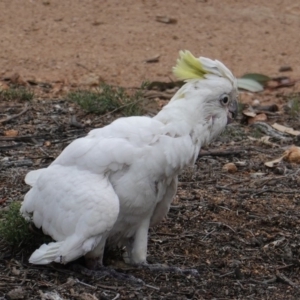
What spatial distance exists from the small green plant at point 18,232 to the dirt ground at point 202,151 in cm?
7

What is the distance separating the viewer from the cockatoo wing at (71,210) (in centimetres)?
428

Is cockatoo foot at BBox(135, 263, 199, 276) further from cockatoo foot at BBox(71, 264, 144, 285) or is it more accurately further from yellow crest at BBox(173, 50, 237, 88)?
yellow crest at BBox(173, 50, 237, 88)

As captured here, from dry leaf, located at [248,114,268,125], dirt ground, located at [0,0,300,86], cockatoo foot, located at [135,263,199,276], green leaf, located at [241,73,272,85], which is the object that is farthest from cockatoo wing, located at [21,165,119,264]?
green leaf, located at [241,73,272,85]

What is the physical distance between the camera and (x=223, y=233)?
5.35 metres

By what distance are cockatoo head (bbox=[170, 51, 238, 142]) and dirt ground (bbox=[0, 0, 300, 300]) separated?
0.88 m

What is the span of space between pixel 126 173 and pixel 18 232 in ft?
2.56

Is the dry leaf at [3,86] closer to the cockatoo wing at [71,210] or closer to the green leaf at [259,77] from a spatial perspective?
the green leaf at [259,77]

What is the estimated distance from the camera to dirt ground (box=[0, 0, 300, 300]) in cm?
462

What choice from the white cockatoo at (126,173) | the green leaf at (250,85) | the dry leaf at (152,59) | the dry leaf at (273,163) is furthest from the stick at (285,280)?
the dry leaf at (152,59)

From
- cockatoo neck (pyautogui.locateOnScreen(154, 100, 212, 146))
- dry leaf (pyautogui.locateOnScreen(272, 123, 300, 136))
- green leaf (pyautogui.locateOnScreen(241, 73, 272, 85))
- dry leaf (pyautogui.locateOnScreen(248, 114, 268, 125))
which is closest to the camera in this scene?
cockatoo neck (pyautogui.locateOnScreen(154, 100, 212, 146))

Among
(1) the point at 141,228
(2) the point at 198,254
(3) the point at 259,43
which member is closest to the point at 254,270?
(2) the point at 198,254

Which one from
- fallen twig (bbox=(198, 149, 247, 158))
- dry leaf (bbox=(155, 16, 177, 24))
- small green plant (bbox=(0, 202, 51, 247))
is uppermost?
small green plant (bbox=(0, 202, 51, 247))

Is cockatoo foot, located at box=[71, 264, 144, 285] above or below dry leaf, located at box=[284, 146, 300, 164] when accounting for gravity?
above

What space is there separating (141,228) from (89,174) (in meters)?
0.45
